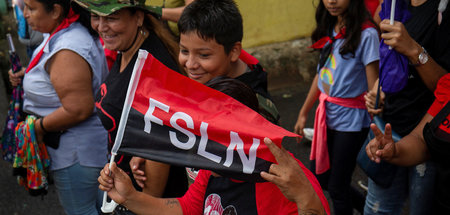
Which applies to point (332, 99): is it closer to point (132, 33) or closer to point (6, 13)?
point (132, 33)

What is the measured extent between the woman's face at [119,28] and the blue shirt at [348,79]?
130 cm

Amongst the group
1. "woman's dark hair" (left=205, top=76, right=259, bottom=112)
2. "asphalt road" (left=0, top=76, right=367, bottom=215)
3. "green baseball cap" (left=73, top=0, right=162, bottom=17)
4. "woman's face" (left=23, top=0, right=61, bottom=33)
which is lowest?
"asphalt road" (left=0, top=76, right=367, bottom=215)

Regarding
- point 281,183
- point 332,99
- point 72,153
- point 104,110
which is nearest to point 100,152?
point 72,153

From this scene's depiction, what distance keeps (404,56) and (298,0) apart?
437 centimetres

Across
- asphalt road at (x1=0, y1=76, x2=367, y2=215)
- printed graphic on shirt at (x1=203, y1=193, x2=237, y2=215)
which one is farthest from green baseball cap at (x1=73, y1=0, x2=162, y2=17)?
asphalt road at (x1=0, y1=76, x2=367, y2=215)

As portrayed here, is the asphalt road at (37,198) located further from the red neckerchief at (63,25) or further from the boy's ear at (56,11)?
the boy's ear at (56,11)

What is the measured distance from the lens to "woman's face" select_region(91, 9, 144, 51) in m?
2.52

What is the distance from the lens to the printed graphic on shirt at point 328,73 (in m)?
3.12

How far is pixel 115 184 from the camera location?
1851 millimetres

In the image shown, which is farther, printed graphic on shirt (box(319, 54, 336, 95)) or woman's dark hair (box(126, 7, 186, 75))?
printed graphic on shirt (box(319, 54, 336, 95))

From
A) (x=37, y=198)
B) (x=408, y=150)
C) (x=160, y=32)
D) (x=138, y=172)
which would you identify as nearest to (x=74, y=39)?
(x=160, y=32)

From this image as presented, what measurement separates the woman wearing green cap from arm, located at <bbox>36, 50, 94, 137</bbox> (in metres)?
0.20

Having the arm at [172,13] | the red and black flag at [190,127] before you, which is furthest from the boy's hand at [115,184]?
the arm at [172,13]

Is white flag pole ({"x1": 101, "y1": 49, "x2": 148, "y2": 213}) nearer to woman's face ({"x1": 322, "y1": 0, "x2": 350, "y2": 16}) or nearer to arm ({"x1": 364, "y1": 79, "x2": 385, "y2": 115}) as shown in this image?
arm ({"x1": 364, "y1": 79, "x2": 385, "y2": 115})
